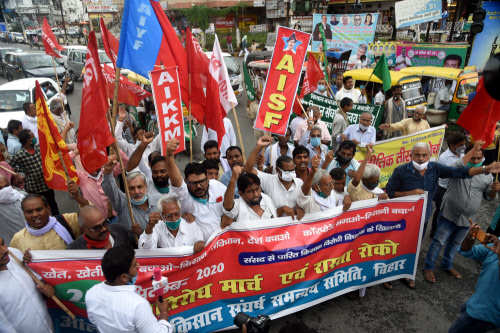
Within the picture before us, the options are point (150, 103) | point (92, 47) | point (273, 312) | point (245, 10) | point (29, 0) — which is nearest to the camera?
point (92, 47)

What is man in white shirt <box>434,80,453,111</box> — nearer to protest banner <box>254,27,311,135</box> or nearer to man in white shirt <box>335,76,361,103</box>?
man in white shirt <box>335,76,361,103</box>

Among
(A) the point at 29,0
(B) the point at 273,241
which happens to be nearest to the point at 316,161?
(B) the point at 273,241

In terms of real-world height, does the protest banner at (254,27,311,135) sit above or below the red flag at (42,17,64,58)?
below

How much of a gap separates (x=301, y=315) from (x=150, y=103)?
746 centimetres

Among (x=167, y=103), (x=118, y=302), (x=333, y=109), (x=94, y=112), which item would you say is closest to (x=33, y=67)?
(x=333, y=109)

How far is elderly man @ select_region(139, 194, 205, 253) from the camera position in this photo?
2.86m

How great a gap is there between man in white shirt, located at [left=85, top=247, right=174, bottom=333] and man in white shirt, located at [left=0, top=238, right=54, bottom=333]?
27.3 inches

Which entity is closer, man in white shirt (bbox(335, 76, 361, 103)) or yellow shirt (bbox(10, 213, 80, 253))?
yellow shirt (bbox(10, 213, 80, 253))

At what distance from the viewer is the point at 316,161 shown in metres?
3.18

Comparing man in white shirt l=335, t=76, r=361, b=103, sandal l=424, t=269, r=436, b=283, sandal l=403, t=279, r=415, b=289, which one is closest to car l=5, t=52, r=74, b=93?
man in white shirt l=335, t=76, r=361, b=103

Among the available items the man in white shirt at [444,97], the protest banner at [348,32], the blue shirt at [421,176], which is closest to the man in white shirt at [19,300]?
the blue shirt at [421,176]

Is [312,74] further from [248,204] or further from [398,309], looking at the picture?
[398,309]

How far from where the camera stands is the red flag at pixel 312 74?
21.3 ft

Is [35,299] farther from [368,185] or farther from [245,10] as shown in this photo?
[245,10]
